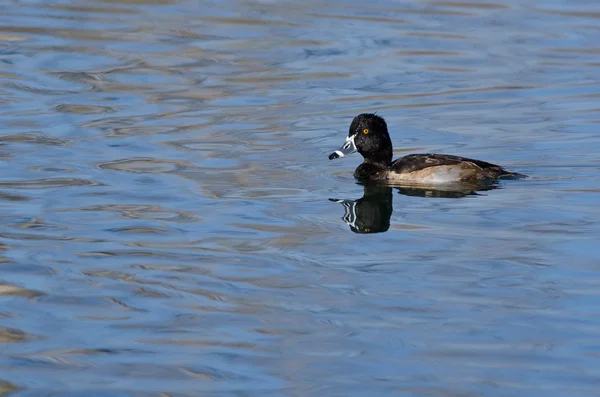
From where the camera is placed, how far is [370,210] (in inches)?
443

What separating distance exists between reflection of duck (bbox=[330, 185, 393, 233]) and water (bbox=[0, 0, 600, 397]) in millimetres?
49

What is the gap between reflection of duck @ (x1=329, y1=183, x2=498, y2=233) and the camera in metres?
10.6

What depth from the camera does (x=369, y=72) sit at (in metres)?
18.1

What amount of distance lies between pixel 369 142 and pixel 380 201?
3.26 ft

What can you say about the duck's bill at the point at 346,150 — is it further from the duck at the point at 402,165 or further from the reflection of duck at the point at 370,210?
the reflection of duck at the point at 370,210

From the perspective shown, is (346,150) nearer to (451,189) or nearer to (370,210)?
(451,189)

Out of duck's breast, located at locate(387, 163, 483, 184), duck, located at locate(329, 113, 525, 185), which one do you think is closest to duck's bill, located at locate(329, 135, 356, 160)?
duck, located at locate(329, 113, 525, 185)

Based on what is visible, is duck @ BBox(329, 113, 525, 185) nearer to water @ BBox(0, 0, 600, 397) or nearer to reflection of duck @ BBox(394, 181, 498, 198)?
reflection of duck @ BBox(394, 181, 498, 198)

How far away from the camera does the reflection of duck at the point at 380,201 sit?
34.9 feet

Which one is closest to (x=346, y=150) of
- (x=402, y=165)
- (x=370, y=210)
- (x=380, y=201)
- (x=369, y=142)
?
(x=369, y=142)

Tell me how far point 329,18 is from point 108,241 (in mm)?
13303

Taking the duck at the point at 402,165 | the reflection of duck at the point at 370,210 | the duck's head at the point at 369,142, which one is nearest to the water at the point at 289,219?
the reflection of duck at the point at 370,210

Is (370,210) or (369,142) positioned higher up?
(369,142)

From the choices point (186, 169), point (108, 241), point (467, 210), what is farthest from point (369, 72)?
point (108, 241)
